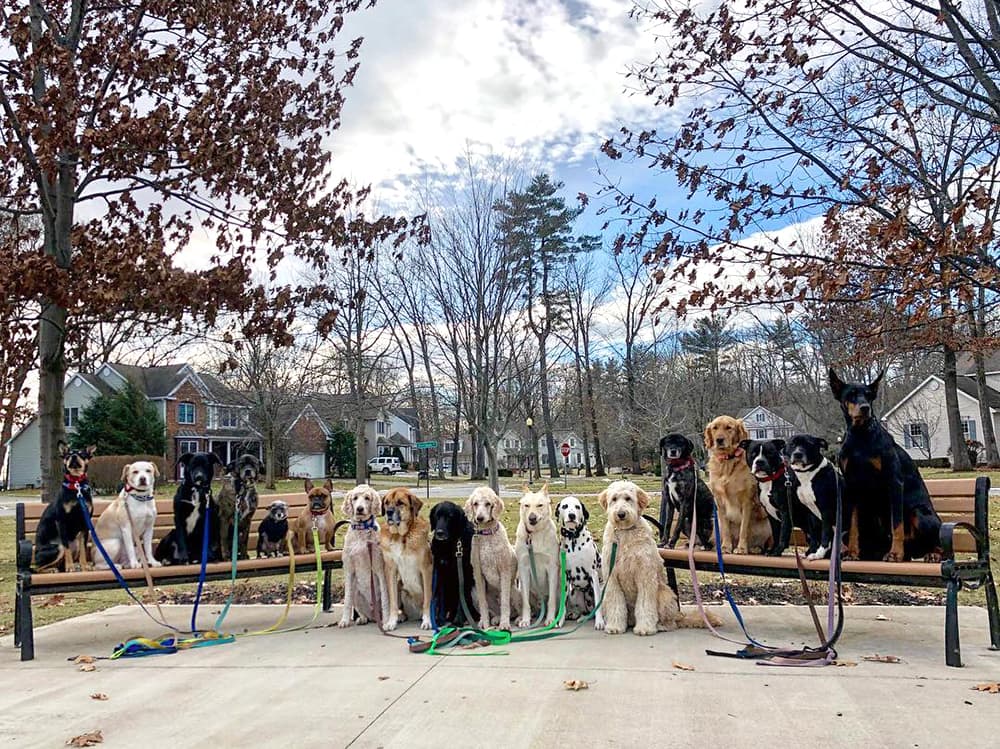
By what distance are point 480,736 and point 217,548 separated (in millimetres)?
3392

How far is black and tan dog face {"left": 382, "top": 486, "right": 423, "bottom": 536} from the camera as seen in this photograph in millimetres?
5711

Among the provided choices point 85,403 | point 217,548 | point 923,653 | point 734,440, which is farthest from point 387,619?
point 85,403

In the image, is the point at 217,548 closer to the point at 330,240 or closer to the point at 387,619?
the point at 387,619

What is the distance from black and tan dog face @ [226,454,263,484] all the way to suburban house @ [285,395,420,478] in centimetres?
2507

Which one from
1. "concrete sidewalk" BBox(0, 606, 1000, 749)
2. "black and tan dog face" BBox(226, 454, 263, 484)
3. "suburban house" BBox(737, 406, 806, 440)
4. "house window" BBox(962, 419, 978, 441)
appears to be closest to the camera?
"concrete sidewalk" BBox(0, 606, 1000, 749)

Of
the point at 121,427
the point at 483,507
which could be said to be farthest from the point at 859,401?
the point at 121,427

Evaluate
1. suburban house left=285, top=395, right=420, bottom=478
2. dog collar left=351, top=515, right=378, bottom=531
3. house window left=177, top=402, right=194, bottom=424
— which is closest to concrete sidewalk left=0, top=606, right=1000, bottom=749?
dog collar left=351, top=515, right=378, bottom=531

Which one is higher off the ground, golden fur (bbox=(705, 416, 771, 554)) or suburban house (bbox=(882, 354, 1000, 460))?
suburban house (bbox=(882, 354, 1000, 460))

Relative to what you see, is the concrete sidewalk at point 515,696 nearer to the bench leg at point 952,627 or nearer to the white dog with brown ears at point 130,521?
the bench leg at point 952,627

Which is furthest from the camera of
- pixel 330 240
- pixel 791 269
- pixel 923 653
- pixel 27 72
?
pixel 330 240

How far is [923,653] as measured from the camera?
A: 4883 millimetres

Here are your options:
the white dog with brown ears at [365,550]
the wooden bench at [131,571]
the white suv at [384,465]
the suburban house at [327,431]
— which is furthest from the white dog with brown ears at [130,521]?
the white suv at [384,465]

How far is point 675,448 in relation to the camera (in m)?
5.79

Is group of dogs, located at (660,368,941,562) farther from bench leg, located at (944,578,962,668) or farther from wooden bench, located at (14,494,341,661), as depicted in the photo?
wooden bench, located at (14,494,341,661)
